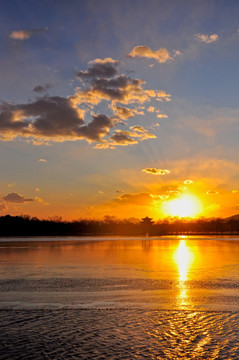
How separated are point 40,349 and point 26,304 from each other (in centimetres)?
473

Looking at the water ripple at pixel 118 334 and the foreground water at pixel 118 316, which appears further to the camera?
the foreground water at pixel 118 316

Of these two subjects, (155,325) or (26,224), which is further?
(26,224)

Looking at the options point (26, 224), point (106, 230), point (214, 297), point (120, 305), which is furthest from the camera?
point (106, 230)

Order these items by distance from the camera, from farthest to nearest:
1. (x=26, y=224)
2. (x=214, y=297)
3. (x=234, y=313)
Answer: (x=26, y=224) → (x=214, y=297) → (x=234, y=313)

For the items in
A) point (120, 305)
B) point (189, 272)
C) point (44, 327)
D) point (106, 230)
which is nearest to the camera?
point (44, 327)

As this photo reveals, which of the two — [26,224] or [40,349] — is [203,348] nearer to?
[40,349]

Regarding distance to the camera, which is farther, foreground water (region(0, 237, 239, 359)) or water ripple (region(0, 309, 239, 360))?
foreground water (region(0, 237, 239, 359))

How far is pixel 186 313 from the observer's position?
1149 centimetres

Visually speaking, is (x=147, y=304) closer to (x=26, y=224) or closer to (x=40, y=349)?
(x=40, y=349)

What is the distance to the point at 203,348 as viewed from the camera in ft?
27.3

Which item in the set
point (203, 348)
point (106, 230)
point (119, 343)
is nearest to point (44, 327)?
point (119, 343)

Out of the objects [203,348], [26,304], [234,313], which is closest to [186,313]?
[234,313]

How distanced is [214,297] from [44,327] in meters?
6.90

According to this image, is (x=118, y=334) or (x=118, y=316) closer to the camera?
(x=118, y=334)
